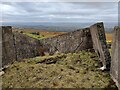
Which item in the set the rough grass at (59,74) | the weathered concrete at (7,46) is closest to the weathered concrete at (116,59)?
the rough grass at (59,74)

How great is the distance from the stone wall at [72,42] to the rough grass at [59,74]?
788 millimetres

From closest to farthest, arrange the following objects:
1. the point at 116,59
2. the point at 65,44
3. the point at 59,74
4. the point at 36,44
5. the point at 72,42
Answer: the point at 116,59 < the point at 59,74 < the point at 72,42 < the point at 65,44 < the point at 36,44

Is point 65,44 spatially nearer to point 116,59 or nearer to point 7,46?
point 7,46

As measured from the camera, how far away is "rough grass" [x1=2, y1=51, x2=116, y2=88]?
5.77 meters

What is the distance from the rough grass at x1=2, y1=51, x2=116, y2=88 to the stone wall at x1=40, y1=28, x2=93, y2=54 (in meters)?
0.79

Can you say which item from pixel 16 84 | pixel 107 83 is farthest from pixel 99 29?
pixel 16 84

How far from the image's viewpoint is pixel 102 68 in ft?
21.8

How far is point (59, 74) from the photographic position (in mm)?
6219

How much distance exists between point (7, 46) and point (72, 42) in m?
2.43

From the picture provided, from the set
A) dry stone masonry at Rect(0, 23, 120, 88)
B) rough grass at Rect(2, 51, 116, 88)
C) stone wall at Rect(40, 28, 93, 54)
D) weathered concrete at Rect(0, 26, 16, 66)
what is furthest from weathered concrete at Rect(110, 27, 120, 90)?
weathered concrete at Rect(0, 26, 16, 66)

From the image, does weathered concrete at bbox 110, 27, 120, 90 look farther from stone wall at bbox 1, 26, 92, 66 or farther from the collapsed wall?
the collapsed wall

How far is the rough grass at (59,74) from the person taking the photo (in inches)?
227

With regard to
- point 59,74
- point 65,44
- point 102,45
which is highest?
point 102,45

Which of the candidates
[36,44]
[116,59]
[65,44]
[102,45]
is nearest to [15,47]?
[36,44]
